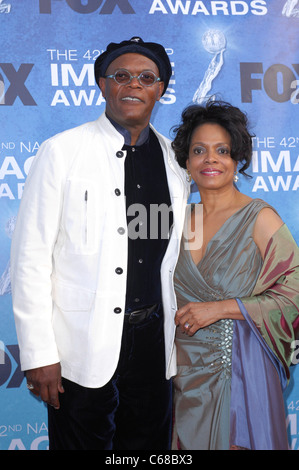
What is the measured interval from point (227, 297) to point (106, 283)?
0.46m

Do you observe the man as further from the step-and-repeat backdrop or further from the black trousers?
the step-and-repeat backdrop

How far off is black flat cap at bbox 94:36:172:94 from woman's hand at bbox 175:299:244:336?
3.10ft

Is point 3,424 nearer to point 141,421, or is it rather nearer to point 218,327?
point 141,421

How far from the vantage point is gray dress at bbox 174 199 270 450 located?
1871 mm

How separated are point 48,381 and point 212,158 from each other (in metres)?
1.06

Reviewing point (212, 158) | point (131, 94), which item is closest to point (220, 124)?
point (212, 158)

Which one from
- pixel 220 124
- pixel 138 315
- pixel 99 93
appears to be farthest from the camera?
pixel 99 93

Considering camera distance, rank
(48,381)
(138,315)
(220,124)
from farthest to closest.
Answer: (220,124) → (138,315) → (48,381)

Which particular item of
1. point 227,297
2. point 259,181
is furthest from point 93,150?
point 259,181

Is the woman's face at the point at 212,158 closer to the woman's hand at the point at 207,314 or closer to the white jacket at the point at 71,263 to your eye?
the white jacket at the point at 71,263

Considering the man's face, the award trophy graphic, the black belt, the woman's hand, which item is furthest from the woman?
the award trophy graphic

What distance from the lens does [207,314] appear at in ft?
6.04

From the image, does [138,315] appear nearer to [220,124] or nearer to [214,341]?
[214,341]

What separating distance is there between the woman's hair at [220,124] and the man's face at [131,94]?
19 cm
